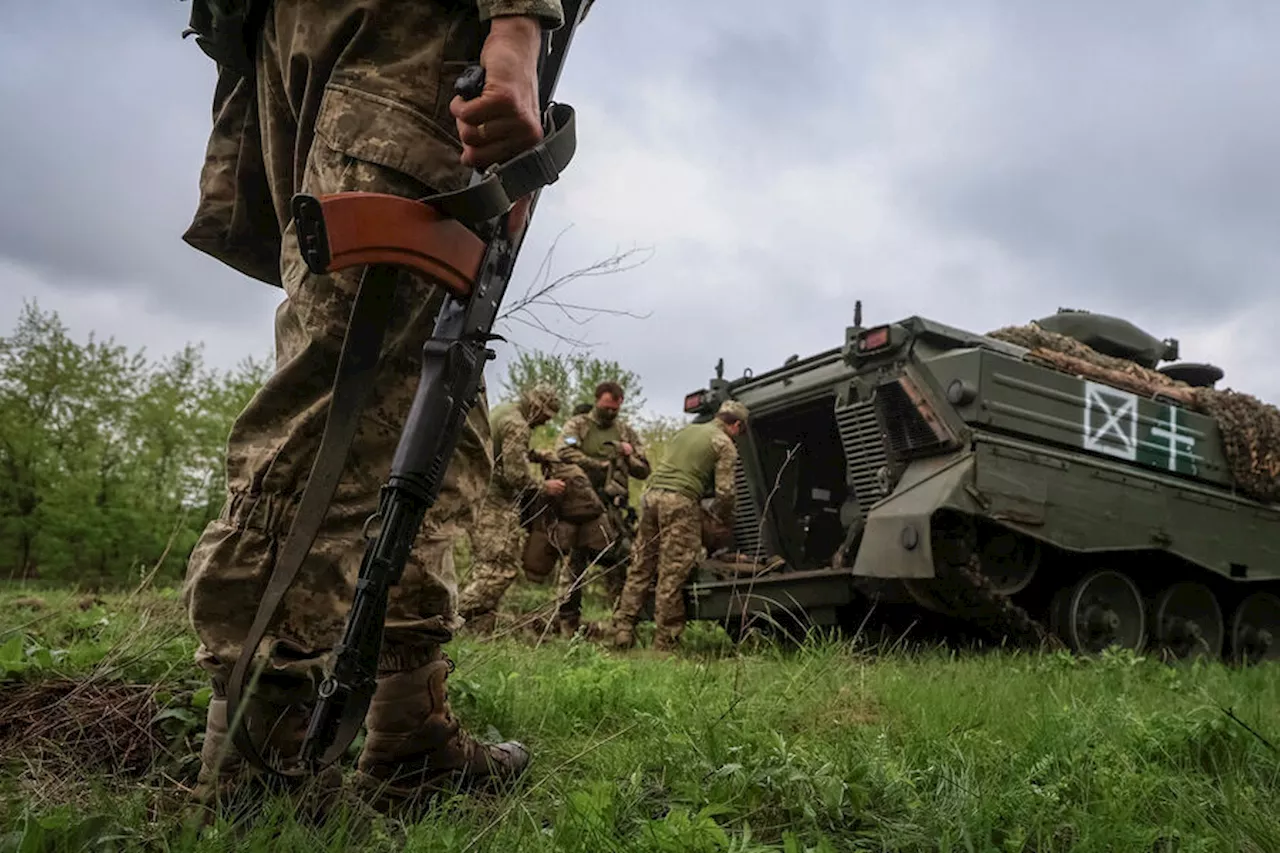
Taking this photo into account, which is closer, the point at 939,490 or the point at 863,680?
the point at 863,680

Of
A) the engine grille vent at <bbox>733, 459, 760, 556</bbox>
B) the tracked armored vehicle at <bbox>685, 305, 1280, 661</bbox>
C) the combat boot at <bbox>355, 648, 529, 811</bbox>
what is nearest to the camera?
the combat boot at <bbox>355, 648, 529, 811</bbox>

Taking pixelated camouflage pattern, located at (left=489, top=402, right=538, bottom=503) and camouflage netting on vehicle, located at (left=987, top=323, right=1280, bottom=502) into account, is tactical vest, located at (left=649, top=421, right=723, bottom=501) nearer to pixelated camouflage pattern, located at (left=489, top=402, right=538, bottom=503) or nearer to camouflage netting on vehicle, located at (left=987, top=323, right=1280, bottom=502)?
pixelated camouflage pattern, located at (left=489, top=402, right=538, bottom=503)

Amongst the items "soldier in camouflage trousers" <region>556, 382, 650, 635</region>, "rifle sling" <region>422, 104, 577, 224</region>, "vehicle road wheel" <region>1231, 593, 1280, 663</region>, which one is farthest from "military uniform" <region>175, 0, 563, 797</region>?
"vehicle road wheel" <region>1231, 593, 1280, 663</region>

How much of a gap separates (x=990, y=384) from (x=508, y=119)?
4.58 metres

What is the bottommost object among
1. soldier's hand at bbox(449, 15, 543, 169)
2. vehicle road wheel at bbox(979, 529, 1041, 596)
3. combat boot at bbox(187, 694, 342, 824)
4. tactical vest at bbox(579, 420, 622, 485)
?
combat boot at bbox(187, 694, 342, 824)

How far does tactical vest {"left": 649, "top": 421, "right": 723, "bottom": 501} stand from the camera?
7355 mm

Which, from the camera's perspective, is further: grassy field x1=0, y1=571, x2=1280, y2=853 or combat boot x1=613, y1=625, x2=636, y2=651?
combat boot x1=613, y1=625, x2=636, y2=651

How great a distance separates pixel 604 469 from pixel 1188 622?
172 inches

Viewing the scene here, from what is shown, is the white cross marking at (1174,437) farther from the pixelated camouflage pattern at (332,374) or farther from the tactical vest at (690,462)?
the pixelated camouflage pattern at (332,374)

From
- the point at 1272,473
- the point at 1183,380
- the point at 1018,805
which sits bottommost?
the point at 1018,805

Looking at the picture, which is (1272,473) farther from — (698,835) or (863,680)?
(698,835)

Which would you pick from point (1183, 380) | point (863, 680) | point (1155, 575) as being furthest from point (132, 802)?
point (1183, 380)

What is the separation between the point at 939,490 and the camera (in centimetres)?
546

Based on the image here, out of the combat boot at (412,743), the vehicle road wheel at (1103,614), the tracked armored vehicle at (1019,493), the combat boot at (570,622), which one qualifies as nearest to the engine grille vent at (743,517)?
the tracked armored vehicle at (1019,493)
